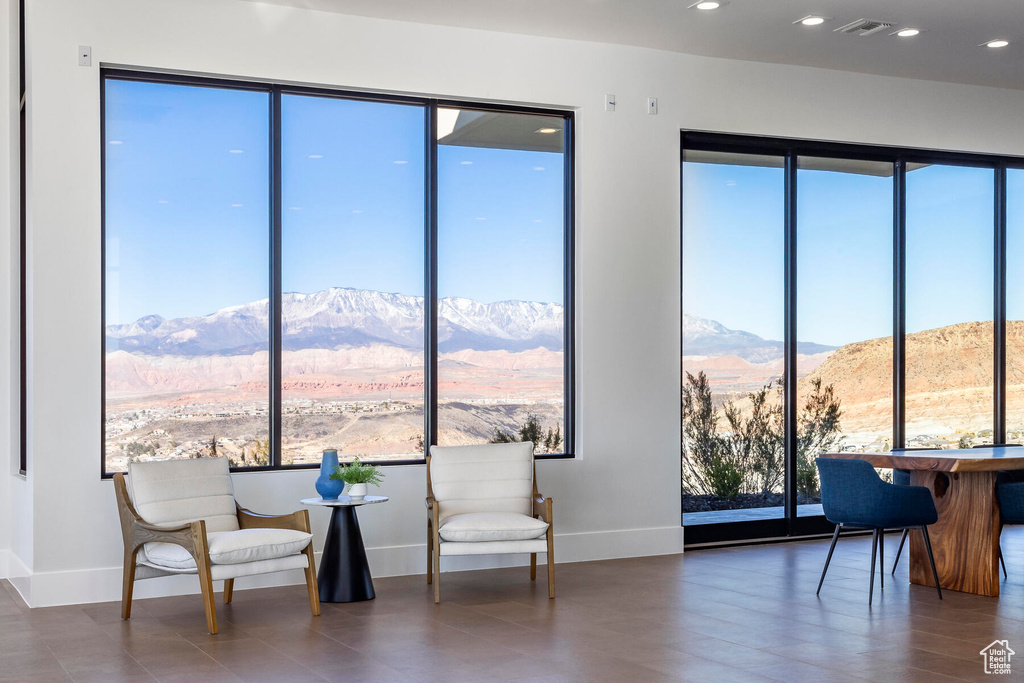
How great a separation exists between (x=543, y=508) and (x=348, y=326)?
6.18 ft

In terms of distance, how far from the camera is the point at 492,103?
7461 mm

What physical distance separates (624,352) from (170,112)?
3.61 metres

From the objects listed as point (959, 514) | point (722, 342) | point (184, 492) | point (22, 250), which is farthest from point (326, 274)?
point (959, 514)

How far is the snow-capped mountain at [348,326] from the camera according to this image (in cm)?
662

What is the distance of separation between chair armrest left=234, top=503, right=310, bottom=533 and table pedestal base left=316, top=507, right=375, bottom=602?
32 centimetres

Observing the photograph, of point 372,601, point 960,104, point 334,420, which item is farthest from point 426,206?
point 960,104

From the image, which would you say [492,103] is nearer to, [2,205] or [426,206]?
[426,206]

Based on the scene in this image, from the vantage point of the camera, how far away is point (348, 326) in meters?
7.09

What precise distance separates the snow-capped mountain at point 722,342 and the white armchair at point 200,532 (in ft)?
11.9

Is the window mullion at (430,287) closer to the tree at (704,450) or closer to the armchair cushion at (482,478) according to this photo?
the armchair cushion at (482,478)

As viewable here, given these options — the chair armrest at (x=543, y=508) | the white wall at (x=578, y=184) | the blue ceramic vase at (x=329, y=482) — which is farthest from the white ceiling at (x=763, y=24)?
the chair armrest at (x=543, y=508)

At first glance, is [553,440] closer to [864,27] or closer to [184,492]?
[184,492]

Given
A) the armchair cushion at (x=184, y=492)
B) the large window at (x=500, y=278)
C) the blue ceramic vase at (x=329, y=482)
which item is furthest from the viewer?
the large window at (x=500, y=278)

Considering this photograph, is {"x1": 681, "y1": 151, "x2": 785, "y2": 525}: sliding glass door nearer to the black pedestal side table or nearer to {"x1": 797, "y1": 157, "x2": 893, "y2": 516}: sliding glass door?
{"x1": 797, "y1": 157, "x2": 893, "y2": 516}: sliding glass door
